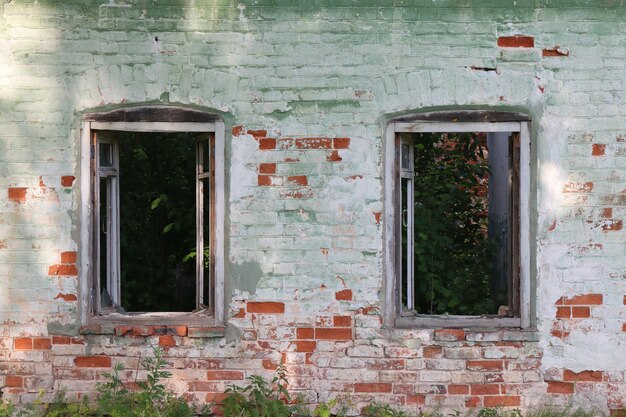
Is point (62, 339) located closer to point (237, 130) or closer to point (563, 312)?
point (237, 130)

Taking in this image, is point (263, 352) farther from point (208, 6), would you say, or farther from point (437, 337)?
point (208, 6)

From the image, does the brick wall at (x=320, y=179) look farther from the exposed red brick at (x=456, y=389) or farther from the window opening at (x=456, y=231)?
the window opening at (x=456, y=231)

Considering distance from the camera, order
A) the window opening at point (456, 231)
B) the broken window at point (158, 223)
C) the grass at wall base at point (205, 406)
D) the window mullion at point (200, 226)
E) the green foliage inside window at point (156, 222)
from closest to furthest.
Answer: the grass at wall base at point (205, 406), the window mullion at point (200, 226), the window opening at point (456, 231), the broken window at point (158, 223), the green foliage inside window at point (156, 222)

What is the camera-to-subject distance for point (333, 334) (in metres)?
5.43

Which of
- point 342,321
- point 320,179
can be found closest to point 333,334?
point 342,321

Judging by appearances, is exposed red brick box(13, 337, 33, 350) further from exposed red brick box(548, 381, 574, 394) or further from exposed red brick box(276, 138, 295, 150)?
exposed red brick box(548, 381, 574, 394)

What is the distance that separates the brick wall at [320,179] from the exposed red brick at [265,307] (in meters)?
0.01

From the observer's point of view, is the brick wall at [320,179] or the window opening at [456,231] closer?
the brick wall at [320,179]

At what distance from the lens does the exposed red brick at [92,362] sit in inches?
215

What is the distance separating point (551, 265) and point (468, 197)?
7.76ft

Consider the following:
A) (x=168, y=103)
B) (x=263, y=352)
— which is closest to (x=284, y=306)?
(x=263, y=352)

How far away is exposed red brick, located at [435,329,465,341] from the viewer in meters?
5.40

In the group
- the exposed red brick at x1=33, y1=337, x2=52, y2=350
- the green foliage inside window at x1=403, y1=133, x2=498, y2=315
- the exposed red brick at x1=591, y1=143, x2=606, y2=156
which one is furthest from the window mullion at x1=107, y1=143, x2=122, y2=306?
the exposed red brick at x1=591, y1=143, x2=606, y2=156

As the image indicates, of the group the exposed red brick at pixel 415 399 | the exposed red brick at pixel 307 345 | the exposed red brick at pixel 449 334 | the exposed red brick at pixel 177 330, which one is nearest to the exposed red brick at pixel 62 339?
the exposed red brick at pixel 177 330
